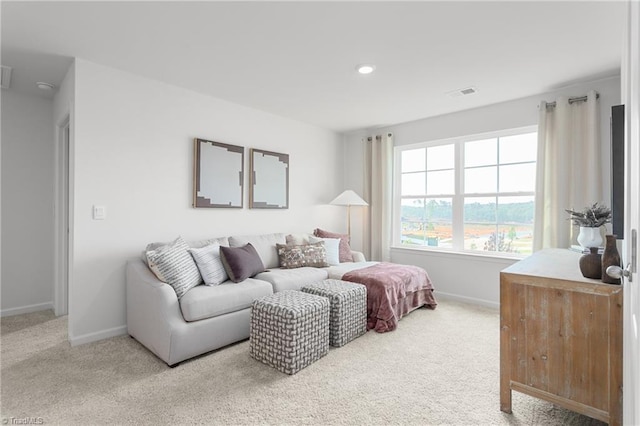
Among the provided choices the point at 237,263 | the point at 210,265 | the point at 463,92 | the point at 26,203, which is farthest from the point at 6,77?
the point at 463,92

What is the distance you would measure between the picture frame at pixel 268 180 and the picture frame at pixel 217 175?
0.18 meters

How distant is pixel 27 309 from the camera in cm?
A: 354

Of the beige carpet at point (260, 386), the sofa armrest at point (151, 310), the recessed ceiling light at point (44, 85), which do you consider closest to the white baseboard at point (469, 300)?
the beige carpet at point (260, 386)

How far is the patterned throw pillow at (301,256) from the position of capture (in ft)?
12.2

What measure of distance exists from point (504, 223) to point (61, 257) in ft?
16.6

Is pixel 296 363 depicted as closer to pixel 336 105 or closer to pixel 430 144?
pixel 336 105

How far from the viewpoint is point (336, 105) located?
154 inches

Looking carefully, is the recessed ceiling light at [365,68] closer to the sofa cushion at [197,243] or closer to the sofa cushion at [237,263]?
the sofa cushion at [237,263]

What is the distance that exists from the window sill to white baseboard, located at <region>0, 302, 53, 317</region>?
435 centimetres

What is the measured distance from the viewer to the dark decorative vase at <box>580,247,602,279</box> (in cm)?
162

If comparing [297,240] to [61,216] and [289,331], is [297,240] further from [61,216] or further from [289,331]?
[61,216]

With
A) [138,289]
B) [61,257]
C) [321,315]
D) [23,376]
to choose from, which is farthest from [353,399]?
[61,257]

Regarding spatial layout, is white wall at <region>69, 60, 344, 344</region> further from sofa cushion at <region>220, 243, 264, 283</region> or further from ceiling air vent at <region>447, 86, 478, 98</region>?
ceiling air vent at <region>447, 86, 478, 98</region>

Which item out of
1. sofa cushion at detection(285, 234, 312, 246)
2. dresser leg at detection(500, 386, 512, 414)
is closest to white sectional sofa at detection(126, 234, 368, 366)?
sofa cushion at detection(285, 234, 312, 246)
